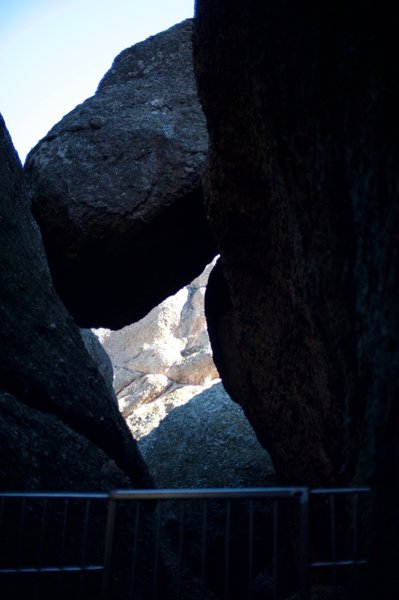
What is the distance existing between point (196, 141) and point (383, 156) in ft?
13.0

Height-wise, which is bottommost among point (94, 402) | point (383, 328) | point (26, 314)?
point (94, 402)

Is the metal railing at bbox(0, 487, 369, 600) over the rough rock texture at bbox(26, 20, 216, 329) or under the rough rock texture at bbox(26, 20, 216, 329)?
under

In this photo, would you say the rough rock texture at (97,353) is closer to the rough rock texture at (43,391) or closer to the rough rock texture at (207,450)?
the rough rock texture at (207,450)

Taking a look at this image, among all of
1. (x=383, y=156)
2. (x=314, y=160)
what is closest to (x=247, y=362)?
(x=314, y=160)

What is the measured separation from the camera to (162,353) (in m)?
27.5

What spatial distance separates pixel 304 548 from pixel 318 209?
4.63 feet

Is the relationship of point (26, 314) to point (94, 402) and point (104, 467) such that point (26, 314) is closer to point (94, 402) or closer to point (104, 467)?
point (94, 402)

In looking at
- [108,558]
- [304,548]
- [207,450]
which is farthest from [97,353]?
[304,548]

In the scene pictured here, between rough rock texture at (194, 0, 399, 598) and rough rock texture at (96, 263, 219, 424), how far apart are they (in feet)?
61.7

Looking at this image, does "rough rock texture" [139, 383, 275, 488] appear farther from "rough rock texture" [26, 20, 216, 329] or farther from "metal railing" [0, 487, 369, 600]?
"rough rock texture" [26, 20, 216, 329]

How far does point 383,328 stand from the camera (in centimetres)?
215

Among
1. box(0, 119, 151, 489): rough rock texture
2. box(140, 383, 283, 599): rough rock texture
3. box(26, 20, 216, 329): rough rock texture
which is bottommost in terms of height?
box(140, 383, 283, 599): rough rock texture


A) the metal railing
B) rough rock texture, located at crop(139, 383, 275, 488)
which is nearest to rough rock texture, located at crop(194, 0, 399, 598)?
the metal railing

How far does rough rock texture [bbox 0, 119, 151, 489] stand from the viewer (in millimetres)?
3645
